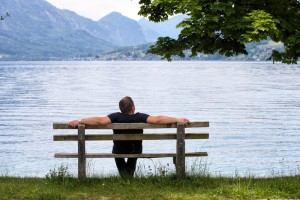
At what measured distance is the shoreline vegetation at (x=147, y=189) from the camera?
10.4m

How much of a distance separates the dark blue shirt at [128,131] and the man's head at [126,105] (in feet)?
0.37

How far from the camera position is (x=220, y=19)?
13055 millimetres

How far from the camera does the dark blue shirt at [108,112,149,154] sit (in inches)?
477

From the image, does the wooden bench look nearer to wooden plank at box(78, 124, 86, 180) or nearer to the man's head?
wooden plank at box(78, 124, 86, 180)

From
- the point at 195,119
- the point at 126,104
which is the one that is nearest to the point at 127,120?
the point at 126,104

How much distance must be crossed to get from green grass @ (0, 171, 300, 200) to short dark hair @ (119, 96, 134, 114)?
1.55 metres

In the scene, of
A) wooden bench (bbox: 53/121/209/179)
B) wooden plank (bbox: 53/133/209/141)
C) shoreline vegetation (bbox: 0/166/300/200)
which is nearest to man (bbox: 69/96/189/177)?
wooden bench (bbox: 53/121/209/179)

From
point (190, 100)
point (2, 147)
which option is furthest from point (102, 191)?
point (190, 100)

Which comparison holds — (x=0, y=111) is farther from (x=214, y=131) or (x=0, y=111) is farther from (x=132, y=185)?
(x=132, y=185)

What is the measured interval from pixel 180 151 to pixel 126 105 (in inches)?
62.7

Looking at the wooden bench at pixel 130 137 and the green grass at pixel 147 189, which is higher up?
the wooden bench at pixel 130 137

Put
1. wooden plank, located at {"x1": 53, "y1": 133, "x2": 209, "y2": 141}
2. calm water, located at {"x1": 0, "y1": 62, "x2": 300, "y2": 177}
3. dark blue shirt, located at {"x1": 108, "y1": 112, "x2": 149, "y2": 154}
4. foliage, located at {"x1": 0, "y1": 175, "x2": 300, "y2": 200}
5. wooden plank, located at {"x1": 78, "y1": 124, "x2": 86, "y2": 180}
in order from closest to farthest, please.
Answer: foliage, located at {"x1": 0, "y1": 175, "x2": 300, "y2": 200}
wooden plank, located at {"x1": 78, "y1": 124, "x2": 86, "y2": 180}
wooden plank, located at {"x1": 53, "y1": 133, "x2": 209, "y2": 141}
dark blue shirt, located at {"x1": 108, "y1": 112, "x2": 149, "y2": 154}
calm water, located at {"x1": 0, "y1": 62, "x2": 300, "y2": 177}

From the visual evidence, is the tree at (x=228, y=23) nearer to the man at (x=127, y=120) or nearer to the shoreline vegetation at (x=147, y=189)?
the man at (x=127, y=120)

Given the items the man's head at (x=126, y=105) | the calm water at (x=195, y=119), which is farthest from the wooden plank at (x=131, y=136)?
the calm water at (x=195, y=119)
